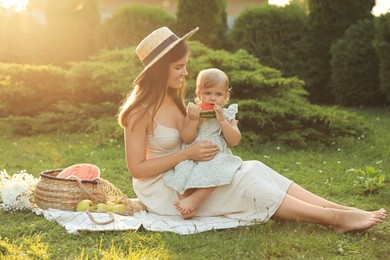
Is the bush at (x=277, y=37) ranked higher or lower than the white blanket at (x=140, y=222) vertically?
higher

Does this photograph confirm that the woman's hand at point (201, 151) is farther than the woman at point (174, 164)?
Answer: Yes

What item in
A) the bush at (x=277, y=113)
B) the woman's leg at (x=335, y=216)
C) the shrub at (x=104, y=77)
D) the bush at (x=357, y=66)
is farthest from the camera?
the bush at (x=357, y=66)

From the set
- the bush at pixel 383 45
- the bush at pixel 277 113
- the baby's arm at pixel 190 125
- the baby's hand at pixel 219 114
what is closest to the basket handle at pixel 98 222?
the baby's arm at pixel 190 125

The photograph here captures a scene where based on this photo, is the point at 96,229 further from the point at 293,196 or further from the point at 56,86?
the point at 56,86

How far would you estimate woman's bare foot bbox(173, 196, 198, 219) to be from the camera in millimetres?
4035

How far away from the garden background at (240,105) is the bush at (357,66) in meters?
0.02

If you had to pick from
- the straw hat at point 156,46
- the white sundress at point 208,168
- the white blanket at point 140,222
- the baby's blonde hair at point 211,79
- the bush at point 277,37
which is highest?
the bush at point 277,37

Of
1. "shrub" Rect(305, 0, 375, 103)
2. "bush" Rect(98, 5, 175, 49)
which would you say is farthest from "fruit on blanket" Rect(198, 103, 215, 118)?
"bush" Rect(98, 5, 175, 49)

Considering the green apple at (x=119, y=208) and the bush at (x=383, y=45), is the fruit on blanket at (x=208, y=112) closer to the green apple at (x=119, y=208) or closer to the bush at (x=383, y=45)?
the green apple at (x=119, y=208)

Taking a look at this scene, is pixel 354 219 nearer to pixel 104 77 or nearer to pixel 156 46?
pixel 156 46

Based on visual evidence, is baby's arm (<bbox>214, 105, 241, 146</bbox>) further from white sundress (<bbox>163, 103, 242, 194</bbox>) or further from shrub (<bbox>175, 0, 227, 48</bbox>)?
shrub (<bbox>175, 0, 227, 48</bbox>)

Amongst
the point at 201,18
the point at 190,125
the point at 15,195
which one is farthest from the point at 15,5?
the point at 190,125

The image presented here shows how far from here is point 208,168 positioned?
4.04 meters

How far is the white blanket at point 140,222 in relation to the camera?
3.98 m
